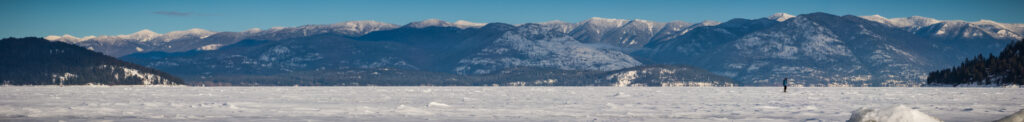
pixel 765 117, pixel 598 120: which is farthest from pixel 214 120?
pixel 765 117

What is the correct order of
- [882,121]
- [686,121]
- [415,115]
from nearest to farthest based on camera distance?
1. [882,121]
2. [686,121]
3. [415,115]

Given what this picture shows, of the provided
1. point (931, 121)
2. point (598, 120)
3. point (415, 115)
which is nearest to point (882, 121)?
point (931, 121)

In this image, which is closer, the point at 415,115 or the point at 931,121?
the point at 931,121

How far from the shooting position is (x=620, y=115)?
163 feet

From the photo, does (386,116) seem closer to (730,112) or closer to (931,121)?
(730,112)

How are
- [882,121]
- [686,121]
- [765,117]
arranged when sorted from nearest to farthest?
[882,121], [686,121], [765,117]

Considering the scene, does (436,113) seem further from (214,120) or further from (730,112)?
(730,112)

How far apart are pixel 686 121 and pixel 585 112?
10.0 m

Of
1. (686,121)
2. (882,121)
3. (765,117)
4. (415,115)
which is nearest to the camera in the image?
(882,121)

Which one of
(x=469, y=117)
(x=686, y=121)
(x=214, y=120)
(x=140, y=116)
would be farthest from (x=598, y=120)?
(x=140, y=116)

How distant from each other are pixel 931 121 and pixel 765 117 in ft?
40.2

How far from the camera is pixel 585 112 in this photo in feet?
176

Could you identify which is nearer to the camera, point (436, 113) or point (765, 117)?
point (765, 117)

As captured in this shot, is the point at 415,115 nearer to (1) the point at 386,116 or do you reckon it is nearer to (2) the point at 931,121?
(1) the point at 386,116
